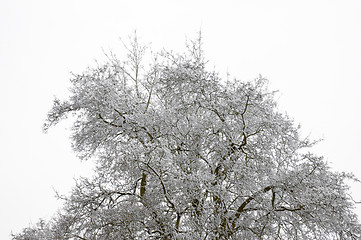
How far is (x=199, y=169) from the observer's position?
5.64 meters

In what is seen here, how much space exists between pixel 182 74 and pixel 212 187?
2.33m

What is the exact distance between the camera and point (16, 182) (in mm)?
28969

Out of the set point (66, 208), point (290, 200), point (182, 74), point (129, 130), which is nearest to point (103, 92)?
point (129, 130)

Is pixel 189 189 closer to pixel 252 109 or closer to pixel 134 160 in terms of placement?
pixel 134 160

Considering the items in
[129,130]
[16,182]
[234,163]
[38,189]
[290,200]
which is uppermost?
[16,182]

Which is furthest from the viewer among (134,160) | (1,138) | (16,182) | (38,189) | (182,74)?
(1,138)

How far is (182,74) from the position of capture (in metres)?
6.55

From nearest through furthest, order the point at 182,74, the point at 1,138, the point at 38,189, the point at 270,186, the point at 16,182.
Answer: the point at 270,186 → the point at 182,74 → the point at 38,189 → the point at 16,182 → the point at 1,138

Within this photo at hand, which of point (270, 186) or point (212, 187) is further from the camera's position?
point (270, 186)

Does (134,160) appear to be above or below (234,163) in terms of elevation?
below

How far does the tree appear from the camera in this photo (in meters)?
5.51

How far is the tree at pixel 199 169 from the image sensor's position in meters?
5.51

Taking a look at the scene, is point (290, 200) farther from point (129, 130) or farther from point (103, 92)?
point (103, 92)

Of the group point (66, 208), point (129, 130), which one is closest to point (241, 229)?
point (129, 130)
